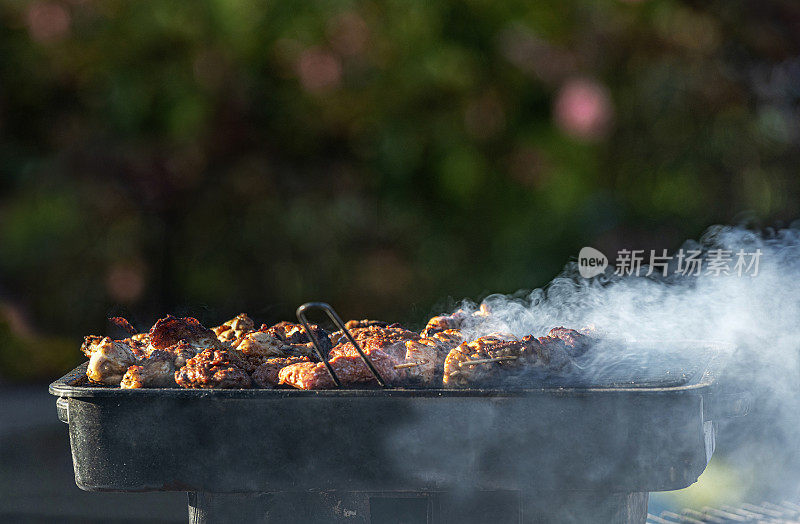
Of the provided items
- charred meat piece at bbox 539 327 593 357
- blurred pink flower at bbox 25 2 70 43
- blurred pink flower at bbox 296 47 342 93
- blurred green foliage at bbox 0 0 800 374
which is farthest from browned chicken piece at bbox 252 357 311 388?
blurred pink flower at bbox 25 2 70 43

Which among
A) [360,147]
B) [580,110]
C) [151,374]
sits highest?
[580,110]

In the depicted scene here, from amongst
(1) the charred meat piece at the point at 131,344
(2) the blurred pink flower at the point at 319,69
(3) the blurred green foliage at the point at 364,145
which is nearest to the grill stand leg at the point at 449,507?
(1) the charred meat piece at the point at 131,344

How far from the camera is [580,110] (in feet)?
14.1

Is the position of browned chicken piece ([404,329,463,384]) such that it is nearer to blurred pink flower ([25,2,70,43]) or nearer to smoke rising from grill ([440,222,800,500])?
smoke rising from grill ([440,222,800,500])

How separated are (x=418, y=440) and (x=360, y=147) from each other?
9.33 ft

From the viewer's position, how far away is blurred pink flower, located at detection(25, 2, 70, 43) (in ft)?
14.7

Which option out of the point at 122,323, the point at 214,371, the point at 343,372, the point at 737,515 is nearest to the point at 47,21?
the point at 122,323

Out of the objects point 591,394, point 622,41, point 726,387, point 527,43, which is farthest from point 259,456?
point 622,41

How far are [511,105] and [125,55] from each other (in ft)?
6.12

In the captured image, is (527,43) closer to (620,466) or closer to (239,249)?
(239,249)

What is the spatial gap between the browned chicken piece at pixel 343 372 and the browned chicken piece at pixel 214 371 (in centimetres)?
9

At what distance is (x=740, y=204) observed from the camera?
14.4 feet

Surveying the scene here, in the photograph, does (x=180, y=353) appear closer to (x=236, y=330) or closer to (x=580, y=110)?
(x=236, y=330)

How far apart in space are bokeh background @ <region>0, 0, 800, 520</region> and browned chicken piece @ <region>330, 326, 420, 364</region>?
2.17 metres
